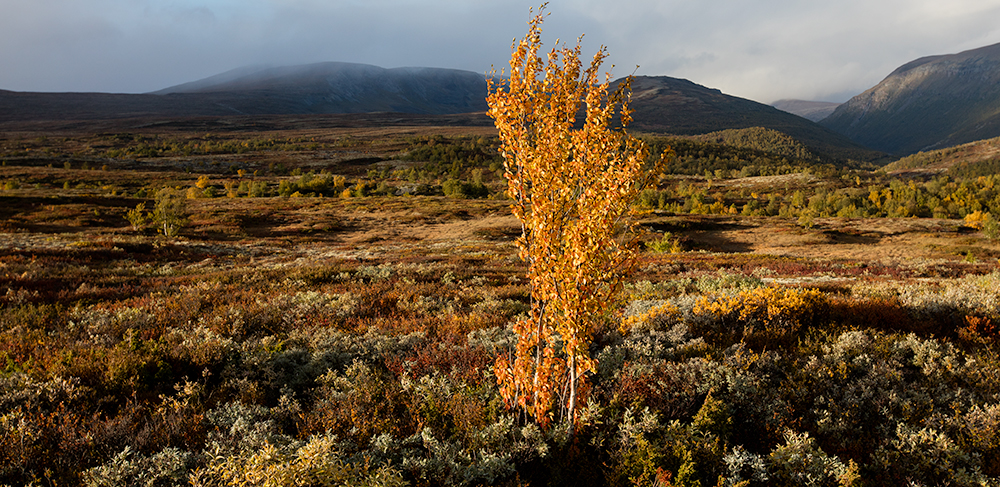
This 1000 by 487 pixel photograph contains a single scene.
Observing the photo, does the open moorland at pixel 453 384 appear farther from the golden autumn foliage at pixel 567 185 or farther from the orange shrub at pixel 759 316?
the golden autumn foliage at pixel 567 185

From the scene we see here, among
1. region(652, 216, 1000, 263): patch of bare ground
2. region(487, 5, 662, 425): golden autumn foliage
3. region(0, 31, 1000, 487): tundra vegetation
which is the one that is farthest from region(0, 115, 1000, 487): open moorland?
region(652, 216, 1000, 263): patch of bare ground

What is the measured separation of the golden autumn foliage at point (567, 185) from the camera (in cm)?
425

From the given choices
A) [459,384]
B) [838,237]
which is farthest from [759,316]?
[838,237]

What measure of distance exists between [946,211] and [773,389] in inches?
5096

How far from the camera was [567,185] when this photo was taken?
4312 mm

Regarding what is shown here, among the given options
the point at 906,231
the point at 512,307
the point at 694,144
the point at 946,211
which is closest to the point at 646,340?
the point at 512,307

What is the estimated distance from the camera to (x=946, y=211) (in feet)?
306

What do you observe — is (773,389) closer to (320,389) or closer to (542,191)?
(542,191)

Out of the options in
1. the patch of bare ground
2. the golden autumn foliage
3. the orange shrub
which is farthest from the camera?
the patch of bare ground

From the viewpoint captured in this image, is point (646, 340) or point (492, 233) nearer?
point (646, 340)

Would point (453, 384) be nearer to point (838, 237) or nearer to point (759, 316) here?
point (759, 316)

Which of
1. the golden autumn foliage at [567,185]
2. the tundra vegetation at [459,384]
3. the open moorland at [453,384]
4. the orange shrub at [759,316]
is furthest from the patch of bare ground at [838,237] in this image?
the golden autumn foliage at [567,185]

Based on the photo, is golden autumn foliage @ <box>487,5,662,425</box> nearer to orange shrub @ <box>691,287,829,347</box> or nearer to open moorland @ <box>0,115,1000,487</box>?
open moorland @ <box>0,115,1000,487</box>

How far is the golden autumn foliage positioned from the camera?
13.9 feet
